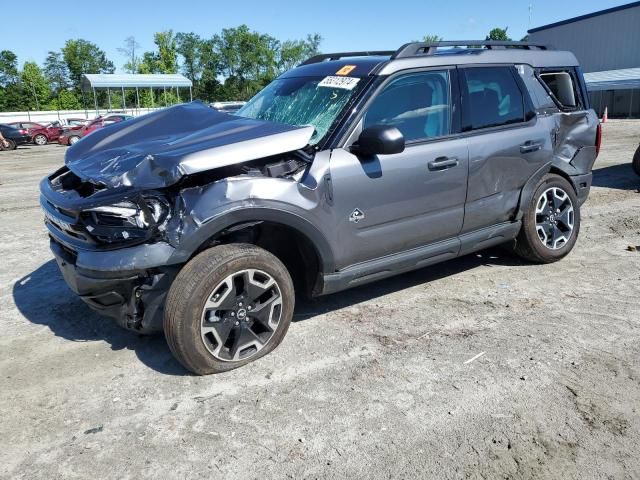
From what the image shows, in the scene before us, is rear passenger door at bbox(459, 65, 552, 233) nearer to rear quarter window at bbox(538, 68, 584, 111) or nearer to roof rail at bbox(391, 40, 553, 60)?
roof rail at bbox(391, 40, 553, 60)

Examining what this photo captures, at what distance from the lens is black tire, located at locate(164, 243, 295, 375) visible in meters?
3.08

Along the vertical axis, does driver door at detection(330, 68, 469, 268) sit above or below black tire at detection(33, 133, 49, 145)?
above

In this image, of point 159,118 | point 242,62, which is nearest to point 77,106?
point 242,62

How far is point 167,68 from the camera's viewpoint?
79.4 metres

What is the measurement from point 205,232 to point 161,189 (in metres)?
0.38

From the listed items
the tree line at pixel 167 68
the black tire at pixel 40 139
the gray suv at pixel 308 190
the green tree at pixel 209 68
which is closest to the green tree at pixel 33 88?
the tree line at pixel 167 68

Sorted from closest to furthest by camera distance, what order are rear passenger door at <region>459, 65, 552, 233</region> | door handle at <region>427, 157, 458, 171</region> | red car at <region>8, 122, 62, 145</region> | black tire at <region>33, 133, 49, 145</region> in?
1. door handle at <region>427, 157, 458, 171</region>
2. rear passenger door at <region>459, 65, 552, 233</region>
3. red car at <region>8, 122, 62, 145</region>
4. black tire at <region>33, 133, 49, 145</region>

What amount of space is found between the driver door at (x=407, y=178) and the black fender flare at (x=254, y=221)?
5.1 inches

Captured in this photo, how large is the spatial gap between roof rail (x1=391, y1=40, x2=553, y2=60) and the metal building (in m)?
37.1

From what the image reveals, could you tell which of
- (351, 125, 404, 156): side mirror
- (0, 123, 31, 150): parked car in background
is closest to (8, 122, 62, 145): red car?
(0, 123, 31, 150): parked car in background

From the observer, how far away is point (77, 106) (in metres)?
69.2

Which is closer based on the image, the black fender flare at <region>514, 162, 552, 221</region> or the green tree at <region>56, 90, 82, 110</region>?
the black fender flare at <region>514, 162, 552, 221</region>

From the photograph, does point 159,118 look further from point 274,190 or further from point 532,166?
point 532,166

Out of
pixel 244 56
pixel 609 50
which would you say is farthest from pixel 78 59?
pixel 609 50
